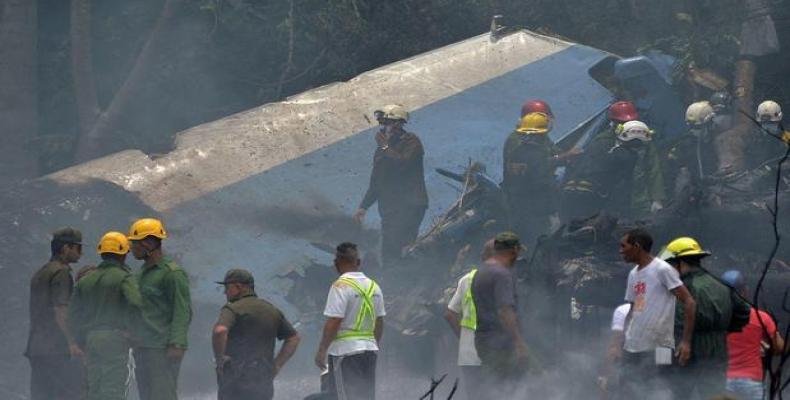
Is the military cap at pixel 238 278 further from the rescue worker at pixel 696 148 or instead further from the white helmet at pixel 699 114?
the white helmet at pixel 699 114

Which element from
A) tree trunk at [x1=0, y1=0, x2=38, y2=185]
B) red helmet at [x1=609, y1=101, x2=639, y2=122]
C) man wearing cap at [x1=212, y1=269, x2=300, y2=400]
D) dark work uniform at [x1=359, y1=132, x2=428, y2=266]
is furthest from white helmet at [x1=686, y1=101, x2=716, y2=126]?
tree trunk at [x1=0, y1=0, x2=38, y2=185]

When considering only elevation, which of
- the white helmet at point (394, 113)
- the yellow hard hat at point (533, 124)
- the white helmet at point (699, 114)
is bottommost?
the white helmet at point (699, 114)

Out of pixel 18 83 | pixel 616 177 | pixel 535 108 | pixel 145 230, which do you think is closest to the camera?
pixel 145 230

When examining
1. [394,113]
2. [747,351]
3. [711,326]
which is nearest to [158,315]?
[711,326]

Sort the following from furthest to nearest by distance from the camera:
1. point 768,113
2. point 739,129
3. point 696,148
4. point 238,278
→ 1. point 739,129
2. point 696,148
3. point 768,113
4. point 238,278

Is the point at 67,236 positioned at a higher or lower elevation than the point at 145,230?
lower

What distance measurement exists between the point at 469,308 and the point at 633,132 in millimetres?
4514

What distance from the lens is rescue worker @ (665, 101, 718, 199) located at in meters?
14.3

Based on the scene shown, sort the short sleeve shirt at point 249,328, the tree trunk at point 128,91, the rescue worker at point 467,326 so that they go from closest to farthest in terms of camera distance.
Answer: the short sleeve shirt at point 249,328, the rescue worker at point 467,326, the tree trunk at point 128,91

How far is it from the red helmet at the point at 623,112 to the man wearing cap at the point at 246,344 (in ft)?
19.9

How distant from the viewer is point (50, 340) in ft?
31.6

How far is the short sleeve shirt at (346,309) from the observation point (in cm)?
885

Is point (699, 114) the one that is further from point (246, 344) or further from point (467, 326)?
point (246, 344)

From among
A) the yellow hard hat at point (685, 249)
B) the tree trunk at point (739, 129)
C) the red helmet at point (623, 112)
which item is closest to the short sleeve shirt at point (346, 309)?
the yellow hard hat at point (685, 249)
